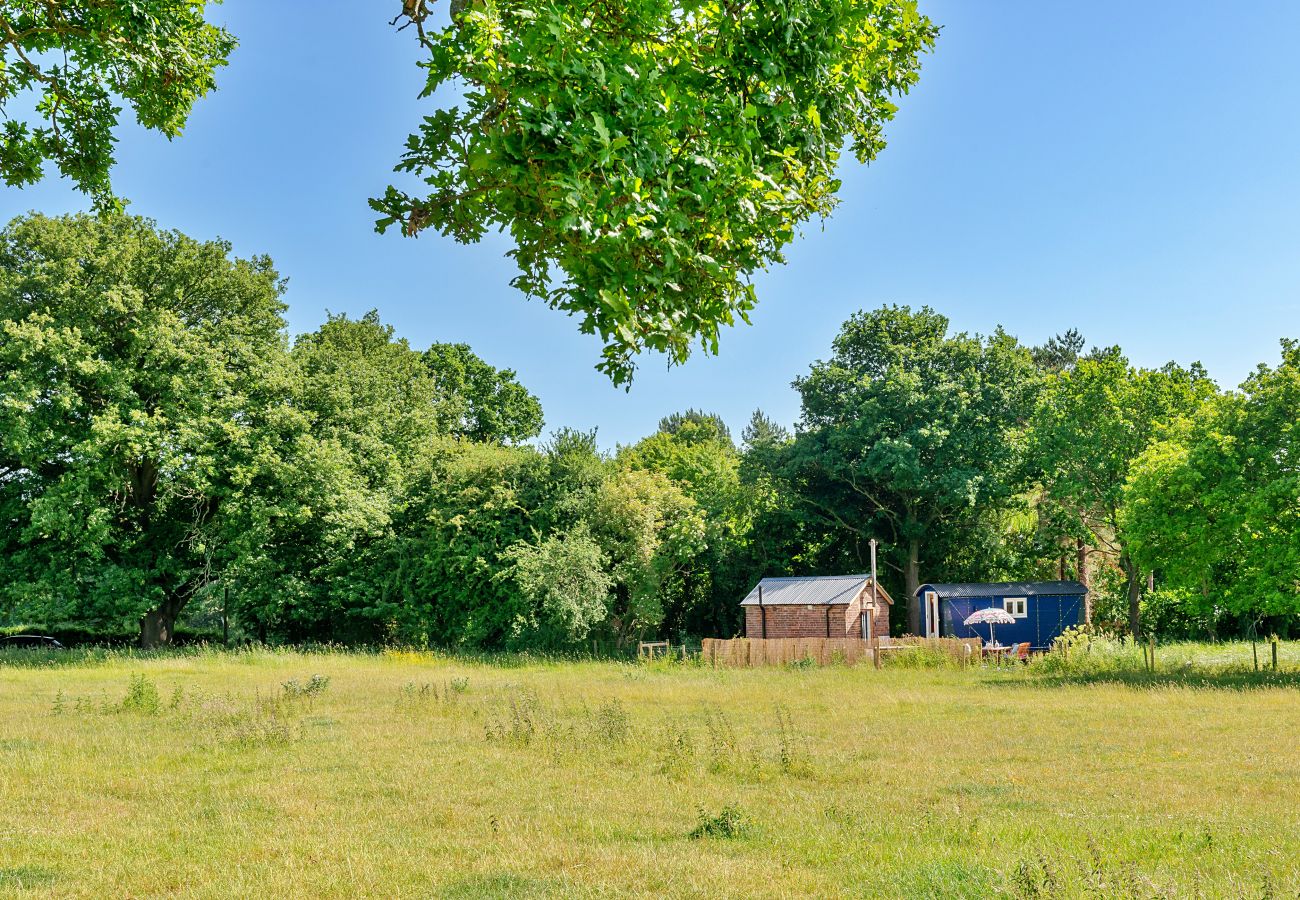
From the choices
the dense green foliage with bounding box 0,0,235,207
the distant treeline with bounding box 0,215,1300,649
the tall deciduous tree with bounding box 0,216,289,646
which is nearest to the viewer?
the dense green foliage with bounding box 0,0,235,207

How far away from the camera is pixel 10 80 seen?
6.75 m

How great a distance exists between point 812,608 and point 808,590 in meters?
0.96

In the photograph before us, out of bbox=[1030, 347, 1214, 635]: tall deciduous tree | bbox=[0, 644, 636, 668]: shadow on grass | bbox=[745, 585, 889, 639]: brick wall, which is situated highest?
bbox=[1030, 347, 1214, 635]: tall deciduous tree

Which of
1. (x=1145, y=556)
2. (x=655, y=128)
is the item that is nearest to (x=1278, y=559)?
(x=1145, y=556)

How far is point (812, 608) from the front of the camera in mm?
34625

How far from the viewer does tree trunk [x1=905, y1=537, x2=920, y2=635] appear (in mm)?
40406

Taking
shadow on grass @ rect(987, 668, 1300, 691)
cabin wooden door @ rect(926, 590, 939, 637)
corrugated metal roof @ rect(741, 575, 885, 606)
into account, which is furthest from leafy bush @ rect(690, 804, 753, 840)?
cabin wooden door @ rect(926, 590, 939, 637)

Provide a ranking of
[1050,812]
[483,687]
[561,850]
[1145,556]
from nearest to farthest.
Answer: [561,850] → [1050,812] → [483,687] → [1145,556]

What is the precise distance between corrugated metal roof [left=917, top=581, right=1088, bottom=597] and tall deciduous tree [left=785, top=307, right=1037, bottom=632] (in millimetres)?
2237

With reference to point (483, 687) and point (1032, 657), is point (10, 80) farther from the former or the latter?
point (1032, 657)

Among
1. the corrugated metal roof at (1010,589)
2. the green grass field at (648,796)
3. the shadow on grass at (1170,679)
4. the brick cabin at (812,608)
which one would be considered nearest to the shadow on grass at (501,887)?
the green grass field at (648,796)

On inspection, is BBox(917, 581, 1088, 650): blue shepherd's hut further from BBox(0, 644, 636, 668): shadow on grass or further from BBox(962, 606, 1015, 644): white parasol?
BBox(0, 644, 636, 668): shadow on grass

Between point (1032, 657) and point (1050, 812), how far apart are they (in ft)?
62.4

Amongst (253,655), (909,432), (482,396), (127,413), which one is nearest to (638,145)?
(253,655)
